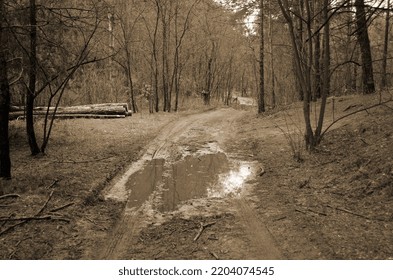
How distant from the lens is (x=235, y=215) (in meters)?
6.08

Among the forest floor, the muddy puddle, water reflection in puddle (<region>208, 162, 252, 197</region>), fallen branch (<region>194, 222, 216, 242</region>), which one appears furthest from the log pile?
fallen branch (<region>194, 222, 216, 242</region>)

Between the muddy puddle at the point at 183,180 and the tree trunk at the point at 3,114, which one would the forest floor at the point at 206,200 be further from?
the tree trunk at the point at 3,114

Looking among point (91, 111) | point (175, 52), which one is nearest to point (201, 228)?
point (91, 111)

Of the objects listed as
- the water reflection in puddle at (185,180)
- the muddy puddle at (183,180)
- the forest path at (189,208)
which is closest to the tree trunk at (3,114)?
the forest path at (189,208)

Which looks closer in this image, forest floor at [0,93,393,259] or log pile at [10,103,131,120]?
forest floor at [0,93,393,259]

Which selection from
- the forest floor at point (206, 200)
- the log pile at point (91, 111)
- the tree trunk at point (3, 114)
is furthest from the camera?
the log pile at point (91, 111)

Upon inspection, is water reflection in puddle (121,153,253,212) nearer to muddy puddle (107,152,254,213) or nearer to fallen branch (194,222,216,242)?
muddy puddle (107,152,254,213)

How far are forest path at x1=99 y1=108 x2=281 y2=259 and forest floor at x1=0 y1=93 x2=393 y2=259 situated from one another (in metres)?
0.02

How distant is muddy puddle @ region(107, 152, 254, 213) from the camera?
6996 millimetres

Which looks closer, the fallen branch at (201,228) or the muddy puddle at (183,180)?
the fallen branch at (201,228)

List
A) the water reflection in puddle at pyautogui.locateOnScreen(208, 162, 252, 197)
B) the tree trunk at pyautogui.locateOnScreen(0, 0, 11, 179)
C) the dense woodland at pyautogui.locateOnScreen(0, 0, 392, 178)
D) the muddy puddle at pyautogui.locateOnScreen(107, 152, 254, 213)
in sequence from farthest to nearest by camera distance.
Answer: the dense woodland at pyautogui.locateOnScreen(0, 0, 392, 178) → the water reflection in puddle at pyautogui.locateOnScreen(208, 162, 252, 197) → the muddy puddle at pyautogui.locateOnScreen(107, 152, 254, 213) → the tree trunk at pyautogui.locateOnScreen(0, 0, 11, 179)

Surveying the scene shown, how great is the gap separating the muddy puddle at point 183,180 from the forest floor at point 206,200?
28 mm

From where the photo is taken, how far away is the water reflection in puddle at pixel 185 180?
277 inches
